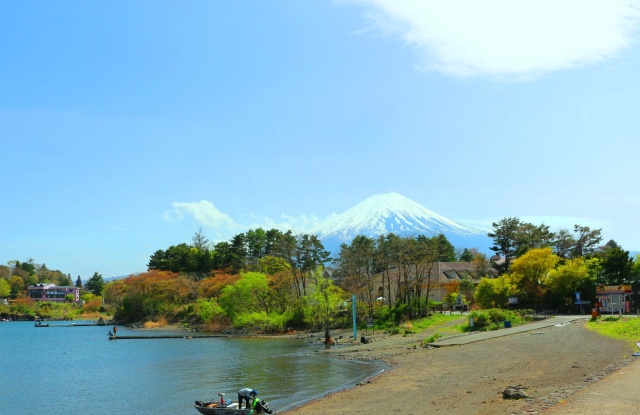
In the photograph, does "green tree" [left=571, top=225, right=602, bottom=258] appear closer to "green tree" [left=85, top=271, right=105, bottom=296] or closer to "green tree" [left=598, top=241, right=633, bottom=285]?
"green tree" [left=598, top=241, right=633, bottom=285]

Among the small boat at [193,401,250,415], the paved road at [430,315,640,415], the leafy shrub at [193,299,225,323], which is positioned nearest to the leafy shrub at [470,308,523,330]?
the paved road at [430,315,640,415]

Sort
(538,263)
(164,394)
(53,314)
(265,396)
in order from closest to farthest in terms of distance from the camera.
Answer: (265,396) < (164,394) < (538,263) < (53,314)

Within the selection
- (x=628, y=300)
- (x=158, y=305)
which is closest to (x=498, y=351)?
(x=628, y=300)

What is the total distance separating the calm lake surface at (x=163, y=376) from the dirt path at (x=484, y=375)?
2538 mm

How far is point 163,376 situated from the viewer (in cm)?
3475

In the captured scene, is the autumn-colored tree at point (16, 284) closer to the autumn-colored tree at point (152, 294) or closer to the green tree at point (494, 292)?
the autumn-colored tree at point (152, 294)

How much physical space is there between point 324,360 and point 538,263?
34202 mm

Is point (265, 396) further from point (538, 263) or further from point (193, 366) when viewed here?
point (538, 263)

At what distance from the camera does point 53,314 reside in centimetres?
13812

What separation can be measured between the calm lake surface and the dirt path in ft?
8.33

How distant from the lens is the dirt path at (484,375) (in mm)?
18761

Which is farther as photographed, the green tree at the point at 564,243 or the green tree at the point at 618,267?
the green tree at the point at 564,243

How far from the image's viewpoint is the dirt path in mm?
18761

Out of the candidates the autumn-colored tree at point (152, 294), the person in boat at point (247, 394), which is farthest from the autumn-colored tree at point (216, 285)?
the person in boat at point (247, 394)
